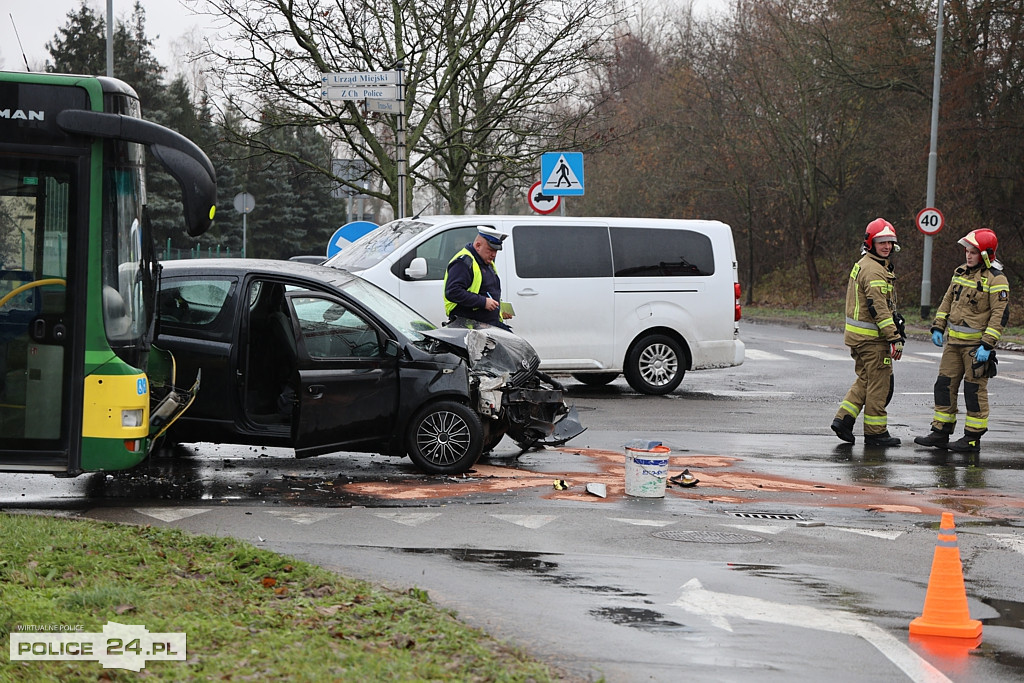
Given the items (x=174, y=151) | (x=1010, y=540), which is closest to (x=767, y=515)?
(x=1010, y=540)

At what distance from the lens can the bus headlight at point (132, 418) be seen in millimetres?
7758

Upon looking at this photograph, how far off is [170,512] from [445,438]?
2291mm

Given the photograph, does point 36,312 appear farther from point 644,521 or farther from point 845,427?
point 845,427

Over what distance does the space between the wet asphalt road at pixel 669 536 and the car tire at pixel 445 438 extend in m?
0.17

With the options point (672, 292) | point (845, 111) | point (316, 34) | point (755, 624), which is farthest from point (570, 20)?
point (755, 624)

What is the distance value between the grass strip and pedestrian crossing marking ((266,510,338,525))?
4.16 feet

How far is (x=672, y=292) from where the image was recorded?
50.1 feet

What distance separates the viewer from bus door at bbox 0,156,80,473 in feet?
25.5

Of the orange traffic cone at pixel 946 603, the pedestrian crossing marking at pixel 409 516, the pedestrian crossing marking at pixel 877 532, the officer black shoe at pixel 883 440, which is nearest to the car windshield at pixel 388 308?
the pedestrian crossing marking at pixel 409 516

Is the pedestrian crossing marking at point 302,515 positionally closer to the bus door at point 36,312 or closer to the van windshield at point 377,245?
the bus door at point 36,312

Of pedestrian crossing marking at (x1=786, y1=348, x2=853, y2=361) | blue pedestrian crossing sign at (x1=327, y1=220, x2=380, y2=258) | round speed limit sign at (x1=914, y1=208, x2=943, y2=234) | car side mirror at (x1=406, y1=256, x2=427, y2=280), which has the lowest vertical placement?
pedestrian crossing marking at (x1=786, y1=348, x2=853, y2=361)

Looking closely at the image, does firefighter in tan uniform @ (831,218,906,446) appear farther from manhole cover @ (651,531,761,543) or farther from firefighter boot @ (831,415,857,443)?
manhole cover @ (651,531,761,543)

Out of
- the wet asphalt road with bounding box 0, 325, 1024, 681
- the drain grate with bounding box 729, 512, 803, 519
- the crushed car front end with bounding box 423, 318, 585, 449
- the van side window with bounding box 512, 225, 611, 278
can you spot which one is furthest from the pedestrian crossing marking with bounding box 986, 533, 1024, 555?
the van side window with bounding box 512, 225, 611, 278

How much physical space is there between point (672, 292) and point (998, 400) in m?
4.55
